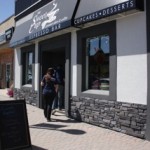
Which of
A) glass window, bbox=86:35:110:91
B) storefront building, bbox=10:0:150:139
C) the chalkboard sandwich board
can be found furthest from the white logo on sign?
the chalkboard sandwich board

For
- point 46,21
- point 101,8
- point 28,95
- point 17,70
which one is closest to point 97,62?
point 101,8

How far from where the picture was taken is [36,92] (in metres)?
14.4

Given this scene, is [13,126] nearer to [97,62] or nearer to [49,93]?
[49,93]

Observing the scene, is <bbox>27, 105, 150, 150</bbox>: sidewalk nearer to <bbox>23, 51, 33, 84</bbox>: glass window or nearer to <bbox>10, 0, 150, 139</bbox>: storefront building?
<bbox>10, 0, 150, 139</bbox>: storefront building

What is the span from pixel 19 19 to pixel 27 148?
1165cm

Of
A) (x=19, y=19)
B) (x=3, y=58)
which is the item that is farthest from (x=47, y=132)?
(x=3, y=58)

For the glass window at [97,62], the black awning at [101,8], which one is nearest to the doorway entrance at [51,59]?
the glass window at [97,62]

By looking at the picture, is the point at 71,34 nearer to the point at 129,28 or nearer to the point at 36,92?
the point at 129,28

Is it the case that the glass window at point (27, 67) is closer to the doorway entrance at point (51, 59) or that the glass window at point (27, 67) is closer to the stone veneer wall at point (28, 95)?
the stone veneer wall at point (28, 95)

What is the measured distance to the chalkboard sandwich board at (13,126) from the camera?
6387 millimetres

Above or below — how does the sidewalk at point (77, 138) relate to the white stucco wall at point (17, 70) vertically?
below

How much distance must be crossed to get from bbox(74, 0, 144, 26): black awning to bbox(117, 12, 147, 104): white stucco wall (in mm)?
487

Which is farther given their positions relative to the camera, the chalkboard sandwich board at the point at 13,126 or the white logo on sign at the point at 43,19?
the white logo on sign at the point at 43,19

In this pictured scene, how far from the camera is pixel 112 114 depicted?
29.2 feet
